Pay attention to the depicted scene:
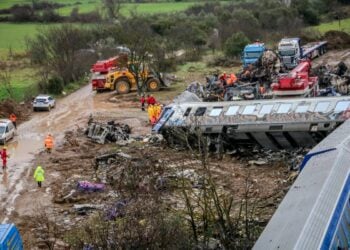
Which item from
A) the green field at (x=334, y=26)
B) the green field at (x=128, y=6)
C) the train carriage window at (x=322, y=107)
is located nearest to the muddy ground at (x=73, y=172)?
the train carriage window at (x=322, y=107)

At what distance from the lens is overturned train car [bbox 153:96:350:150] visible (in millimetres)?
25594

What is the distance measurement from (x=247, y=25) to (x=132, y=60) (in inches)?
986

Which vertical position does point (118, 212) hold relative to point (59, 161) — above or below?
above

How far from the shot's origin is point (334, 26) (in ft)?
231

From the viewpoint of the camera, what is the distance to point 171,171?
2422 centimetres

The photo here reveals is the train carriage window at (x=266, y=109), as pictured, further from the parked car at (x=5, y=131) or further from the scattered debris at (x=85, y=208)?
the parked car at (x=5, y=131)

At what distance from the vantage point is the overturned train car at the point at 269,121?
84.0 ft

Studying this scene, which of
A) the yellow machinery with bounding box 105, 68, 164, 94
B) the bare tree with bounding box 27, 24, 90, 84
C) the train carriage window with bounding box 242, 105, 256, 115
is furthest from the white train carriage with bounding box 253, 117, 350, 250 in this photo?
the bare tree with bounding box 27, 24, 90, 84

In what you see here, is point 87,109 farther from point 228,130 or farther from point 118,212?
point 118,212

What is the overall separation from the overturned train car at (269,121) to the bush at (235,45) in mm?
29635

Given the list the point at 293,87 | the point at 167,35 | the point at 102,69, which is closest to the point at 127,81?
the point at 102,69

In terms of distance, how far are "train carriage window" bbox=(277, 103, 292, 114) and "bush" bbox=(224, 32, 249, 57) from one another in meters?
30.8

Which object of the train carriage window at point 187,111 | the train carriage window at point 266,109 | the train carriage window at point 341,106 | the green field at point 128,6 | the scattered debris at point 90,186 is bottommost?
the green field at point 128,6

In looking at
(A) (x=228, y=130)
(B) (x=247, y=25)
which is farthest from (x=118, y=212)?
Result: (B) (x=247, y=25)
